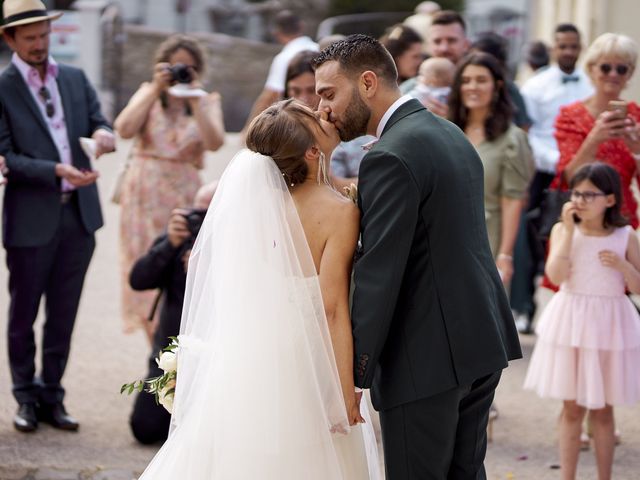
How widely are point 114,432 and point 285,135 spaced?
2.87 metres

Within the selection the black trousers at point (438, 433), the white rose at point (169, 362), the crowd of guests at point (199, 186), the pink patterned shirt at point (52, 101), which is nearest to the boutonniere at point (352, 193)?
the black trousers at point (438, 433)

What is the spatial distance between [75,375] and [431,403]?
3.92 metres

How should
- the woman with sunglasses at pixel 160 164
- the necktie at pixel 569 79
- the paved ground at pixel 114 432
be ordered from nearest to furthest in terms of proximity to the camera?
the paved ground at pixel 114 432 → the woman with sunglasses at pixel 160 164 → the necktie at pixel 569 79

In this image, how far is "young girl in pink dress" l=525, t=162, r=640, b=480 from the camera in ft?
17.0

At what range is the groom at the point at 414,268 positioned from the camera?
356 centimetres

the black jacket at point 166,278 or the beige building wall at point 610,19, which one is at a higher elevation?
the black jacket at point 166,278

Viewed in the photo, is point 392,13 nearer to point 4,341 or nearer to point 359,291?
point 4,341

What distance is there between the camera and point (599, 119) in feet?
18.9

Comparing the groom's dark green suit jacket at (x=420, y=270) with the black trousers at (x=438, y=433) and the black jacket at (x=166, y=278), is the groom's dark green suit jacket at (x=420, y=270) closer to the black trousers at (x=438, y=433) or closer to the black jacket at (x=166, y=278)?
the black trousers at (x=438, y=433)

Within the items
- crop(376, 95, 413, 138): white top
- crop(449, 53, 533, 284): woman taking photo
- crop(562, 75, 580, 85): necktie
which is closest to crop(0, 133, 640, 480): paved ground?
crop(449, 53, 533, 284): woman taking photo

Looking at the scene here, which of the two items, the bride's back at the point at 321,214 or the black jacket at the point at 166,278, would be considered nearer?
the bride's back at the point at 321,214

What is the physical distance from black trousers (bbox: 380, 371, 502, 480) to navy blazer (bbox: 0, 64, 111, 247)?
2.76 meters

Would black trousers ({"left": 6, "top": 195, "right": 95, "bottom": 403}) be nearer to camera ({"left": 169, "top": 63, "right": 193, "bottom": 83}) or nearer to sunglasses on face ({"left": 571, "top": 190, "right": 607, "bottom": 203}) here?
camera ({"left": 169, "top": 63, "right": 193, "bottom": 83})

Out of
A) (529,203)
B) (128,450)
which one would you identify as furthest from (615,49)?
(128,450)
